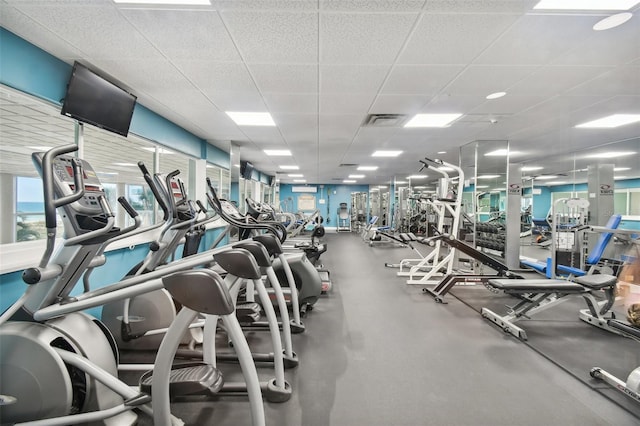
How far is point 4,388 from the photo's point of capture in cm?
141

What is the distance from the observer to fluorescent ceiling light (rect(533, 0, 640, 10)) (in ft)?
5.47

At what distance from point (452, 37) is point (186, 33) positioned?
1870 millimetres

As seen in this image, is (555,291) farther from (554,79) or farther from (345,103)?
(345,103)

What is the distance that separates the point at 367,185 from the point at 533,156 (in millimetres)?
9948

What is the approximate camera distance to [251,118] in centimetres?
401

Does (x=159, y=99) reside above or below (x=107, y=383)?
above

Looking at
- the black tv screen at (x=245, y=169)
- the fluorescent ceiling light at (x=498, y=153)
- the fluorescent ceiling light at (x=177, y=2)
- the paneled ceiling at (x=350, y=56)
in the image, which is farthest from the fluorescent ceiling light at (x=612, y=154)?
the black tv screen at (x=245, y=169)

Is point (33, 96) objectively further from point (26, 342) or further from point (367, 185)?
point (367, 185)

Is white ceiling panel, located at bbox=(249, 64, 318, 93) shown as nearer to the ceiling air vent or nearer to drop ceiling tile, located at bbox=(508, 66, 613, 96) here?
the ceiling air vent

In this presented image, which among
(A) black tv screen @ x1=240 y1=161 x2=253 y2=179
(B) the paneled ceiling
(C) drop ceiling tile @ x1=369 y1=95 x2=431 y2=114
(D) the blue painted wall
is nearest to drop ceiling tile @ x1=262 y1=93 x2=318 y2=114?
(B) the paneled ceiling

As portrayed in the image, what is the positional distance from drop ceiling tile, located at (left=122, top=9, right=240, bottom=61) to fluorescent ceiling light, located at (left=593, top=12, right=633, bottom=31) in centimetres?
248

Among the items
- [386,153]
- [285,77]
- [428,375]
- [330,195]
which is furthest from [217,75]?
[330,195]

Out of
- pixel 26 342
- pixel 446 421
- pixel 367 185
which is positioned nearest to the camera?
pixel 26 342

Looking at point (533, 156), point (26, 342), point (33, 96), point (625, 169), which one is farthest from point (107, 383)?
point (625, 169)
